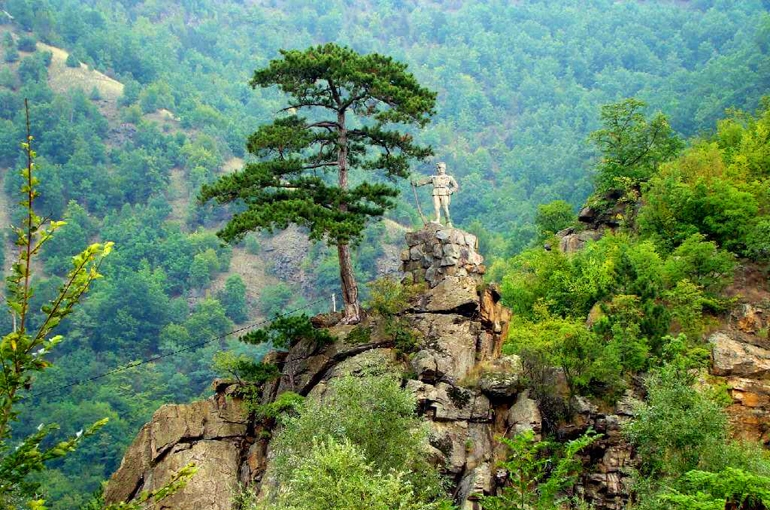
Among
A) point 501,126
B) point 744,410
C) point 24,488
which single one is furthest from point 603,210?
point 501,126

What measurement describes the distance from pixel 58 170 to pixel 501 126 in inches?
3599

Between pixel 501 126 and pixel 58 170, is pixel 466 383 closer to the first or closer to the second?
pixel 58 170

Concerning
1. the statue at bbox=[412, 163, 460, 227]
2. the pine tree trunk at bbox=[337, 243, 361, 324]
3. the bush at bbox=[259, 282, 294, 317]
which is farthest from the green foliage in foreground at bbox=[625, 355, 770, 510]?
the bush at bbox=[259, 282, 294, 317]

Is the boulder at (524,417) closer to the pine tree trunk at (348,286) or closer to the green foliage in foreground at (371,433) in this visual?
the green foliage in foreground at (371,433)

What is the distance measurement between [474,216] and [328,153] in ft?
371

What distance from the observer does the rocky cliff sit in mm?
24250

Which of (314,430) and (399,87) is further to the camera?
(399,87)

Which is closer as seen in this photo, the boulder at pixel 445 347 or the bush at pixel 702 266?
A: the boulder at pixel 445 347

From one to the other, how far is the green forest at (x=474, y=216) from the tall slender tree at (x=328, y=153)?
90.2 inches

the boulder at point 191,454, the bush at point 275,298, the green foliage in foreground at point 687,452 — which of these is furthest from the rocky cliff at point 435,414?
the bush at point 275,298

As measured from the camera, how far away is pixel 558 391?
85.6 ft

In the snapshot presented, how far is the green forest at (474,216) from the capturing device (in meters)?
26.9

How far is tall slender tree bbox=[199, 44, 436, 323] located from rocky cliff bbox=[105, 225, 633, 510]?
8.68ft

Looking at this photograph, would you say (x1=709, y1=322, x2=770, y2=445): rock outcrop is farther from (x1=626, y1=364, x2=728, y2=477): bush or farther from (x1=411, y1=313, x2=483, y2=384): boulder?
(x1=411, y1=313, x2=483, y2=384): boulder
